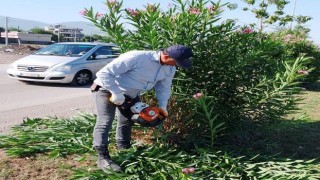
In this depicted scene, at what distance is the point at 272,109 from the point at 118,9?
2297 mm

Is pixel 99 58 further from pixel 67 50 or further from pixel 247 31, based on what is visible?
pixel 247 31

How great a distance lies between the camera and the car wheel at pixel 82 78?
1159cm

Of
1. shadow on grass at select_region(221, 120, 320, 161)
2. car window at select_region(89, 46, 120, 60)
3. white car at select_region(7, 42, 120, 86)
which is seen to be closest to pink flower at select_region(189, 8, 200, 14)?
shadow on grass at select_region(221, 120, 320, 161)

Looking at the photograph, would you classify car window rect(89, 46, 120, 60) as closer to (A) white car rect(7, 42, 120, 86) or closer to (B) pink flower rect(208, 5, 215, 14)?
(A) white car rect(7, 42, 120, 86)

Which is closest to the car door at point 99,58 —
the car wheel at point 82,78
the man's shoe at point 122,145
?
the car wheel at point 82,78

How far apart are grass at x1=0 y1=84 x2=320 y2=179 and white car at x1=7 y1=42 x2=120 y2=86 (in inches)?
224

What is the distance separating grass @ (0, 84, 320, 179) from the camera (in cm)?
389

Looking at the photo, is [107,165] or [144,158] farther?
[144,158]

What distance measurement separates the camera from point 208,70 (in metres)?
4.66

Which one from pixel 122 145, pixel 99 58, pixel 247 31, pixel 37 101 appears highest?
pixel 247 31

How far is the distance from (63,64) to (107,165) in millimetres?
7671

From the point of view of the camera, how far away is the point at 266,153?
15.8 ft

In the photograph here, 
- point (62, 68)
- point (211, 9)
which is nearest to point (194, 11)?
point (211, 9)

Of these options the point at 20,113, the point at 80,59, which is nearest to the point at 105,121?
the point at 20,113
